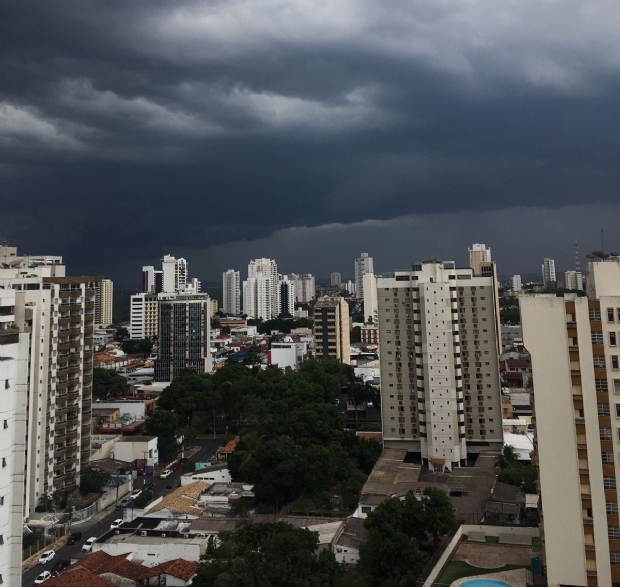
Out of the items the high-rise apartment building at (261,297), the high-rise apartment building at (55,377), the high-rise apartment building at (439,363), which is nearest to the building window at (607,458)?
the high-rise apartment building at (439,363)

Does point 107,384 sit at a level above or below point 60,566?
above

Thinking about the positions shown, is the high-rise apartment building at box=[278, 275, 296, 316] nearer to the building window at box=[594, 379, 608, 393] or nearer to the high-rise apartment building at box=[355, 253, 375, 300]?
the high-rise apartment building at box=[355, 253, 375, 300]

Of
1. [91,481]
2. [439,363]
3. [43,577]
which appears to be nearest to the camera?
[43,577]

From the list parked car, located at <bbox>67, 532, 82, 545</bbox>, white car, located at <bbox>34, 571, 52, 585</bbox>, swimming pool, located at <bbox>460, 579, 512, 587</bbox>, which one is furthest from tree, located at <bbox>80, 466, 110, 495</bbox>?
swimming pool, located at <bbox>460, 579, 512, 587</bbox>

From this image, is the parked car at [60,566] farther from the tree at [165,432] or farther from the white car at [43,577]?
the tree at [165,432]

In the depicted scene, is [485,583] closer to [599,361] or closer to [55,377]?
[599,361]

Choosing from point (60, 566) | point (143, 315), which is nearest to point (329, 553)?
point (60, 566)
